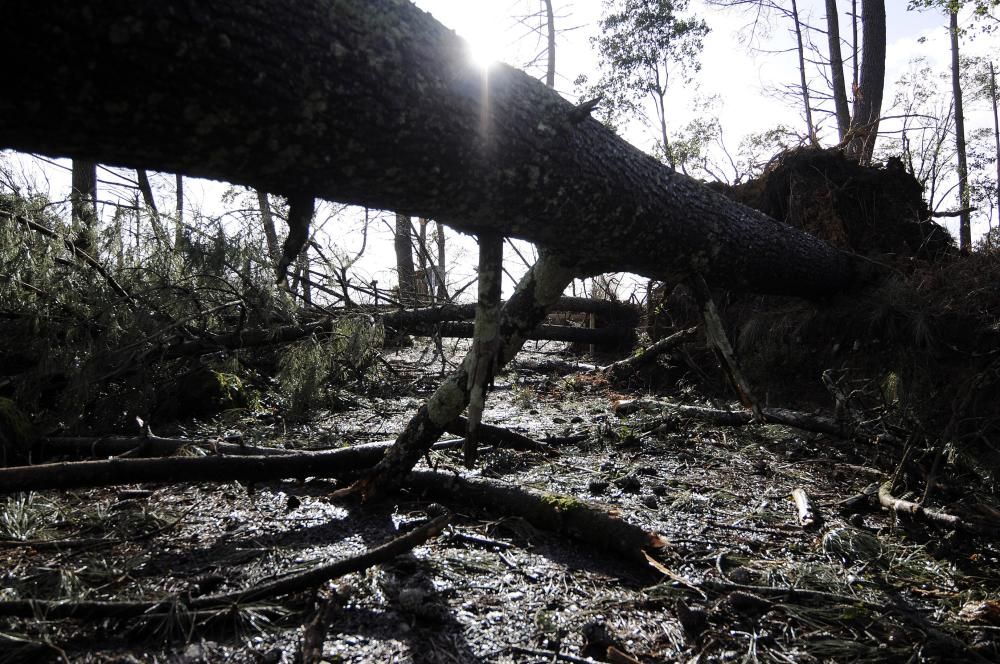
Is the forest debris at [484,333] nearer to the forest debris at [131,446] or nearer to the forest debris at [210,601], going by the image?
the forest debris at [210,601]

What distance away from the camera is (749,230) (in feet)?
10.1

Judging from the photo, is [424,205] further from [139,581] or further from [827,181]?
[827,181]

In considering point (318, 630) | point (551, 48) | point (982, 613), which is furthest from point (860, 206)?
point (551, 48)

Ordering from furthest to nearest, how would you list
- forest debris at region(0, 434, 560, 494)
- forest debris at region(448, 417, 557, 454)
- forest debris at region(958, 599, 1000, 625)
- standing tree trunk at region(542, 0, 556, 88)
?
standing tree trunk at region(542, 0, 556, 88) → forest debris at region(448, 417, 557, 454) → forest debris at region(0, 434, 560, 494) → forest debris at region(958, 599, 1000, 625)

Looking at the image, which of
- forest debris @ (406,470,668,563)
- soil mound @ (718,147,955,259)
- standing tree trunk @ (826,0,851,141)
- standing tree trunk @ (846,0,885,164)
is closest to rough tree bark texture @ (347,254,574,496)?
forest debris @ (406,470,668,563)

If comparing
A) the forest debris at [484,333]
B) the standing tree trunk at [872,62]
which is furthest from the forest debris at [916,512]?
the standing tree trunk at [872,62]

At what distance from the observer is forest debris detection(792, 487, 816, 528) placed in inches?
95.8

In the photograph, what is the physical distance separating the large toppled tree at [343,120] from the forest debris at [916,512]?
4.64 ft

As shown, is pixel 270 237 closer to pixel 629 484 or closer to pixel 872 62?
pixel 629 484

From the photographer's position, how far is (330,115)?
1340 millimetres

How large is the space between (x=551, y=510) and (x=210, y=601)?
1.26m

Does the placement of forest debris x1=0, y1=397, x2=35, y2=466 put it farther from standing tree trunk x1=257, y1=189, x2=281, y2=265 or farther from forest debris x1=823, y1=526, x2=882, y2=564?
forest debris x1=823, y1=526, x2=882, y2=564

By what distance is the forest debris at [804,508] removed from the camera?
243cm

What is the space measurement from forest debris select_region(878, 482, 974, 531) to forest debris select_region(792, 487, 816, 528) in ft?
1.00
